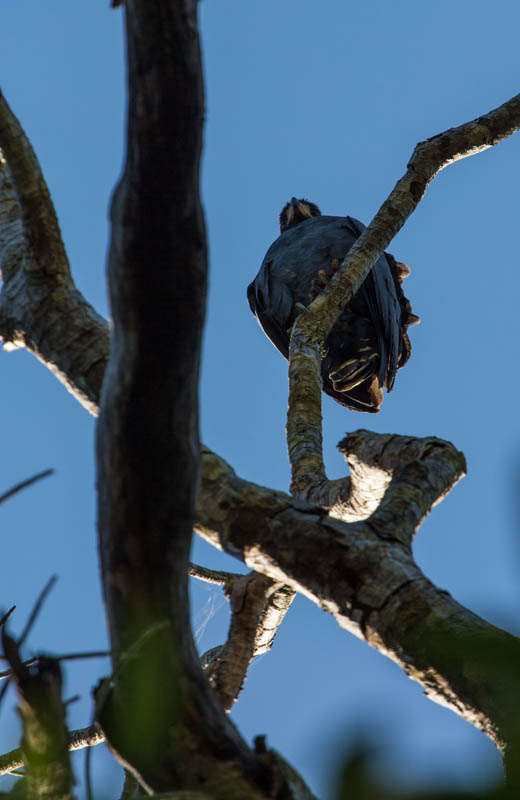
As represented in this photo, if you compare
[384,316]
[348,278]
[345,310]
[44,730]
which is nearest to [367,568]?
[44,730]

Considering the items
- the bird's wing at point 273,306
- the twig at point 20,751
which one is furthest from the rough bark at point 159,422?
the bird's wing at point 273,306

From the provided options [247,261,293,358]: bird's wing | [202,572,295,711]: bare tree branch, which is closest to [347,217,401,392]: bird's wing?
[247,261,293,358]: bird's wing

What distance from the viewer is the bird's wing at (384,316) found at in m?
6.94

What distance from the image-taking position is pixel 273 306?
751 cm

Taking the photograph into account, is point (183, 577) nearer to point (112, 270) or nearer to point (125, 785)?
point (112, 270)

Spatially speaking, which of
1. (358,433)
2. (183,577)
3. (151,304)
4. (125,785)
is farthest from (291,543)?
(125,785)

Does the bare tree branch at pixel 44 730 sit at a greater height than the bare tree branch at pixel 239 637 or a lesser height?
lesser

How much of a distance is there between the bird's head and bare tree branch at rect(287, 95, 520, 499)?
4.25 meters

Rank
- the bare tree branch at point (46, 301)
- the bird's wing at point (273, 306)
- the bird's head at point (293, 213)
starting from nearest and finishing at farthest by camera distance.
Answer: the bare tree branch at point (46, 301), the bird's wing at point (273, 306), the bird's head at point (293, 213)

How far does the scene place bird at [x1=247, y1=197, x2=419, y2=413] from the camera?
6977mm

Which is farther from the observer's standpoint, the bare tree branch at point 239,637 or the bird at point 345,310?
the bird at point 345,310

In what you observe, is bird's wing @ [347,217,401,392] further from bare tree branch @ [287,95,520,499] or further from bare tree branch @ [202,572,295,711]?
bare tree branch @ [202,572,295,711]

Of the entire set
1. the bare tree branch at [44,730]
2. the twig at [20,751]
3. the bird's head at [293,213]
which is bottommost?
the bare tree branch at [44,730]

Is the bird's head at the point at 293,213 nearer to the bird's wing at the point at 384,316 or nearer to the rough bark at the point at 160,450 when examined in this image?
the bird's wing at the point at 384,316
